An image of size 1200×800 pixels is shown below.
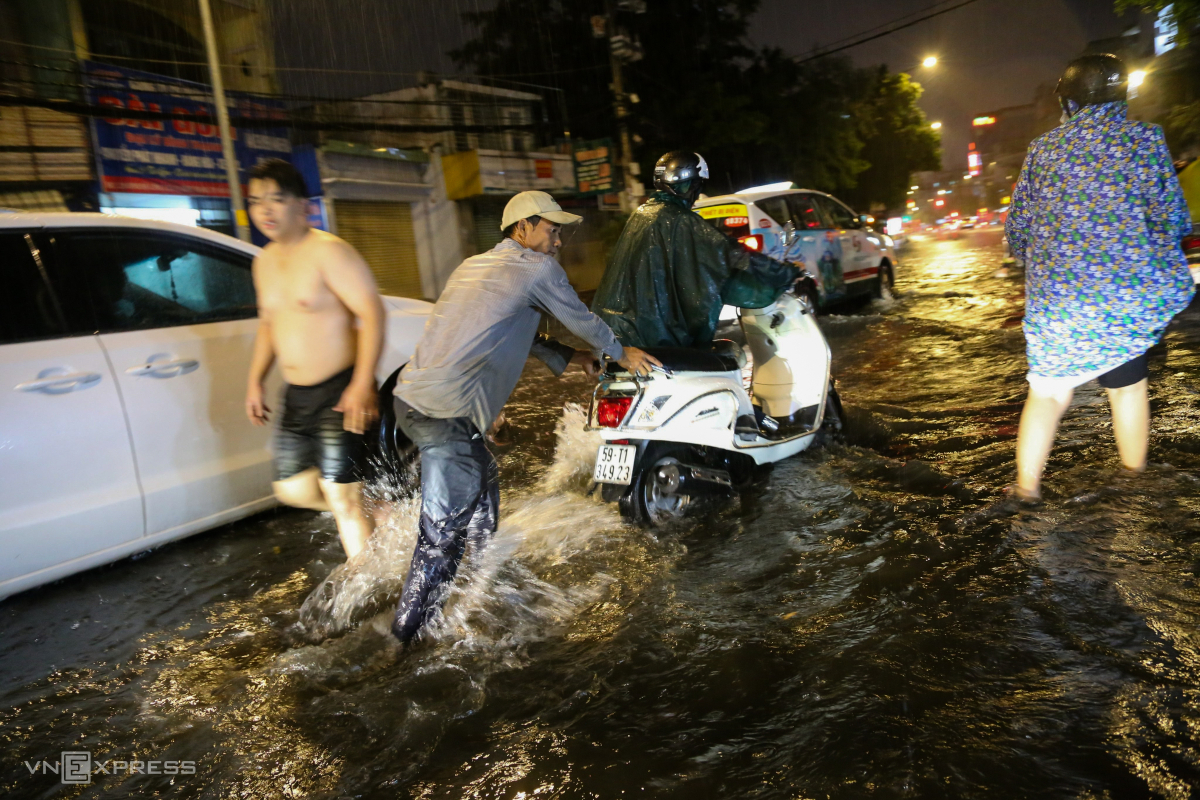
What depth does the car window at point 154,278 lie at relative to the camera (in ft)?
12.0

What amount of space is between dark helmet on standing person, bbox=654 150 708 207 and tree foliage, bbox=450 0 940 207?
1530cm

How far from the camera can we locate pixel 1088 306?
3.47 metres

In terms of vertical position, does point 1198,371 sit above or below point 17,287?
below

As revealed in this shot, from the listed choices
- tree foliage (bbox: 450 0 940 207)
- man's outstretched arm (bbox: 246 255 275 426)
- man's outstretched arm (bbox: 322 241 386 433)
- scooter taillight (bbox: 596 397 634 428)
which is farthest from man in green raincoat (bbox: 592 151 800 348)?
tree foliage (bbox: 450 0 940 207)

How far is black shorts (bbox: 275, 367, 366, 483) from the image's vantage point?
3172 millimetres

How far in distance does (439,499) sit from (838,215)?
30.7 feet

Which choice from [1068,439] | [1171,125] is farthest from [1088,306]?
[1171,125]

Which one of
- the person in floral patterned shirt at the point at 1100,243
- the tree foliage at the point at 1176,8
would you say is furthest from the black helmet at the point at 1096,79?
the tree foliage at the point at 1176,8

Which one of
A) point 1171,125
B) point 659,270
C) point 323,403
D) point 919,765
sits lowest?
point 919,765

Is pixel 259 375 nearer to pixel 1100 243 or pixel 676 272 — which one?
pixel 676 272

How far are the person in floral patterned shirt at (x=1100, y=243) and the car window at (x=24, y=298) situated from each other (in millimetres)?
4225

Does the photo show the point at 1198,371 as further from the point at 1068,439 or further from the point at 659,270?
the point at 659,270

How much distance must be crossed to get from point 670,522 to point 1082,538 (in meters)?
1.73

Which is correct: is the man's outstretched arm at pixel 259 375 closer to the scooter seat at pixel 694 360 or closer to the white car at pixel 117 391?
the white car at pixel 117 391
